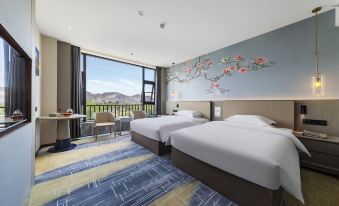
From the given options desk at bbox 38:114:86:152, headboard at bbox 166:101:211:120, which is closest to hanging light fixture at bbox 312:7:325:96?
headboard at bbox 166:101:211:120

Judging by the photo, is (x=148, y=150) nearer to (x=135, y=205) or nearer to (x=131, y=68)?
(x=135, y=205)

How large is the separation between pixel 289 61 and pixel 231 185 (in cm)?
290

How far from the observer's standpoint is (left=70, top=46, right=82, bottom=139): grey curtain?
3896 millimetres

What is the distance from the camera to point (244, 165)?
4.82 ft

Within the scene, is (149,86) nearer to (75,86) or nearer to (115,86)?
(115,86)

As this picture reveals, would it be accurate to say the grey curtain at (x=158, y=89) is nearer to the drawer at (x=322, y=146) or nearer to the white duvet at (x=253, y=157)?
the white duvet at (x=253, y=157)

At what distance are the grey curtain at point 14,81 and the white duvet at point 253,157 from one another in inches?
86.3

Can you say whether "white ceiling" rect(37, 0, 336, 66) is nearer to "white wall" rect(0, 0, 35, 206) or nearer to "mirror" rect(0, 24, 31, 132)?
"white wall" rect(0, 0, 35, 206)

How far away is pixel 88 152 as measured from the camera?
122 inches

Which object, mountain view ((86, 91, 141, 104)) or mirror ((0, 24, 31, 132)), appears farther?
mountain view ((86, 91, 141, 104))

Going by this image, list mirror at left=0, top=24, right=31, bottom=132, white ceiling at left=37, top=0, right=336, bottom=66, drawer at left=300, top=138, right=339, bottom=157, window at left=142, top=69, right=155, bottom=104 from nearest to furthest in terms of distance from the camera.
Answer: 1. mirror at left=0, top=24, right=31, bottom=132
2. drawer at left=300, top=138, right=339, bottom=157
3. white ceiling at left=37, top=0, right=336, bottom=66
4. window at left=142, top=69, right=155, bottom=104

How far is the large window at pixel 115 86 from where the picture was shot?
4.49 m

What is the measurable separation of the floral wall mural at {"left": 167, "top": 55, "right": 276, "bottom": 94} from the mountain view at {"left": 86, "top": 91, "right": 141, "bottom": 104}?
1.86m

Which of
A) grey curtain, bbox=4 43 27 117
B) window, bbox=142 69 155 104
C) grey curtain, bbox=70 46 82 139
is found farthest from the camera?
window, bbox=142 69 155 104
